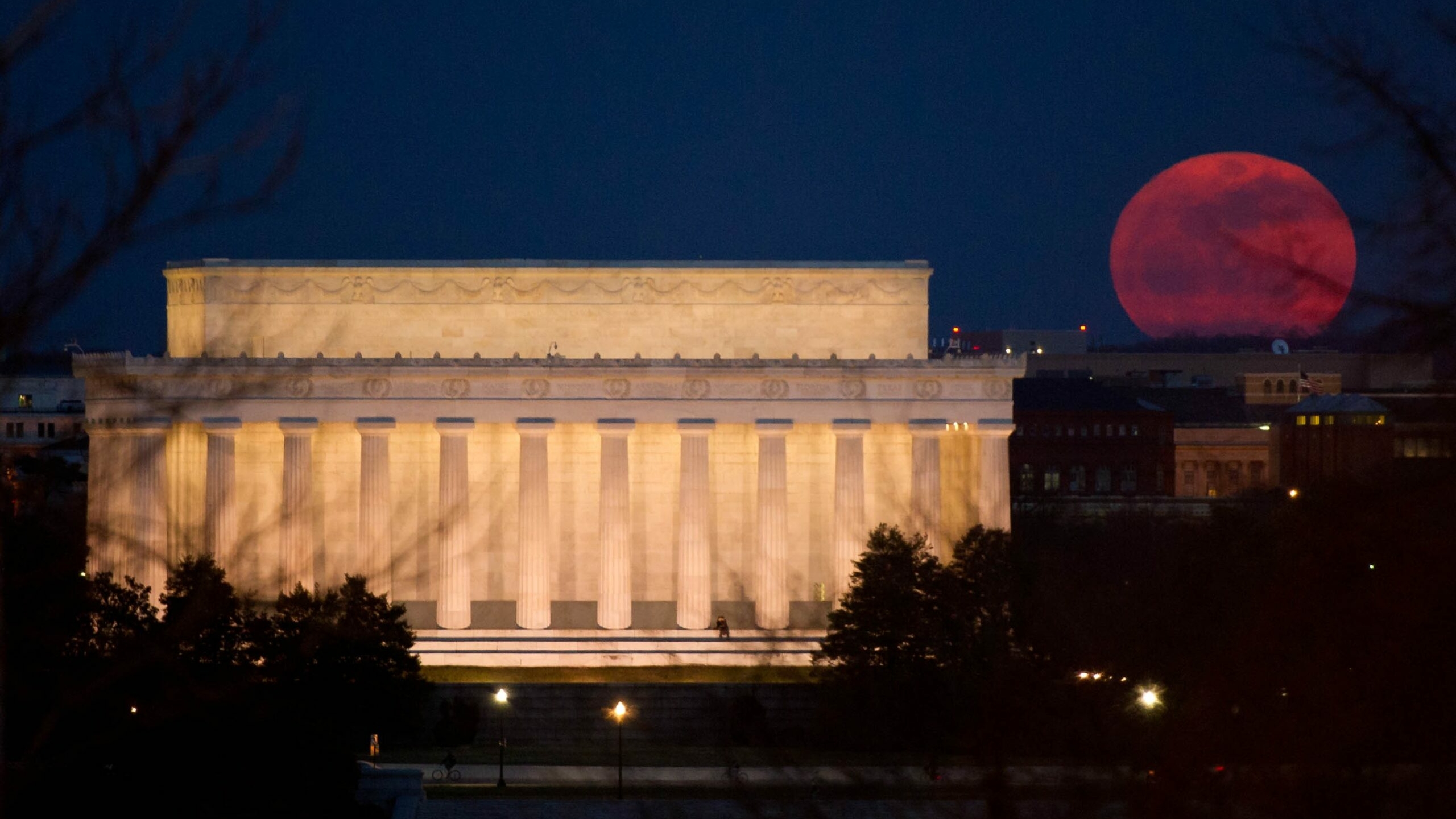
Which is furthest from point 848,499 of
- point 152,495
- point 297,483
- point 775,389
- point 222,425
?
point 152,495

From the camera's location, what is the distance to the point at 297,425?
82812 millimetres

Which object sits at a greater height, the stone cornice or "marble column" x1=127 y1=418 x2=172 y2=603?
the stone cornice

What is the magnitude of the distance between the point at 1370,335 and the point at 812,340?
71471mm

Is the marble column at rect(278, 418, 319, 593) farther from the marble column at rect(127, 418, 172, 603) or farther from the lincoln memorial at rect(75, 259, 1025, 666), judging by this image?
the marble column at rect(127, 418, 172, 603)

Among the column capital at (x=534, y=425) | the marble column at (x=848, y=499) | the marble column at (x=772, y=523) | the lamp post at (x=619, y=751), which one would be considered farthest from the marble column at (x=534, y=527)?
the lamp post at (x=619, y=751)

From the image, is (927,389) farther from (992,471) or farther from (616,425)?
(616,425)

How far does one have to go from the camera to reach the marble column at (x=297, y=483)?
8100 centimetres

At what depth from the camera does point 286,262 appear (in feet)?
286

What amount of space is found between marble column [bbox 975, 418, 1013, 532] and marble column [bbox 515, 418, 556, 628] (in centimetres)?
1889

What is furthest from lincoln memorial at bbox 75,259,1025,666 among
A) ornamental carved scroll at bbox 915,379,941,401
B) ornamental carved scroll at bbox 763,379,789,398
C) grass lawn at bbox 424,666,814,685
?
grass lawn at bbox 424,666,814,685

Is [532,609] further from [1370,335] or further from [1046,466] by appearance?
[1046,466]

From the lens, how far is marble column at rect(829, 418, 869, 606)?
83.9 metres

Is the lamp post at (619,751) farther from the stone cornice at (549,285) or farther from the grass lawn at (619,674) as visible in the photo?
the stone cornice at (549,285)

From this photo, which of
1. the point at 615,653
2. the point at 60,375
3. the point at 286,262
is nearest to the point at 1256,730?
the point at 615,653
